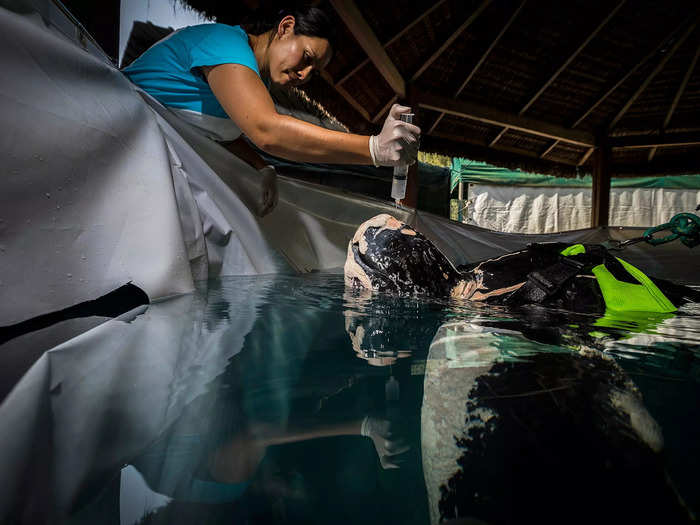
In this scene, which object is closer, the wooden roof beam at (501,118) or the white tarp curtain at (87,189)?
the white tarp curtain at (87,189)

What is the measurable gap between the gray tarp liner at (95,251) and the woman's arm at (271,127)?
11.2 inches

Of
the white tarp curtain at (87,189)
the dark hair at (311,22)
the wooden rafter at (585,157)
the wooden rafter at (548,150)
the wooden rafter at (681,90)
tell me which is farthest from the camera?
the wooden rafter at (585,157)

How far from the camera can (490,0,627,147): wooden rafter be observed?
307 cm

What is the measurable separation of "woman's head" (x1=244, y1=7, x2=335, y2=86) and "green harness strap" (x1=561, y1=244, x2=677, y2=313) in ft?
4.38

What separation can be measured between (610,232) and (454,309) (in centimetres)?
276

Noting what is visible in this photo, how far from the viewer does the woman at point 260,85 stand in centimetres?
→ 130

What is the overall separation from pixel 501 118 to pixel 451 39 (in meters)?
1.13

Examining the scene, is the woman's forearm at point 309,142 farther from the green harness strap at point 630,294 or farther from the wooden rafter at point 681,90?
the wooden rafter at point 681,90

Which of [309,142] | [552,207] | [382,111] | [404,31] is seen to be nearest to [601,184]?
[382,111]

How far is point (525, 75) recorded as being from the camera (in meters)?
3.74

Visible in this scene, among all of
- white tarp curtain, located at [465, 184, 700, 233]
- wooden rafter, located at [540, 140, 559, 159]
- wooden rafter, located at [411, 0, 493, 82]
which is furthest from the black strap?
white tarp curtain, located at [465, 184, 700, 233]

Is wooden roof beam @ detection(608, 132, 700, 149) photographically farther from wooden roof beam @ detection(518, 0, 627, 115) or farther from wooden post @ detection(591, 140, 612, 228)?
wooden roof beam @ detection(518, 0, 627, 115)

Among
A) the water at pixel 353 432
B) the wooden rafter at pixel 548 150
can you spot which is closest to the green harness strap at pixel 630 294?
the water at pixel 353 432

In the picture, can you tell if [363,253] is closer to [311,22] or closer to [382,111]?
[311,22]
